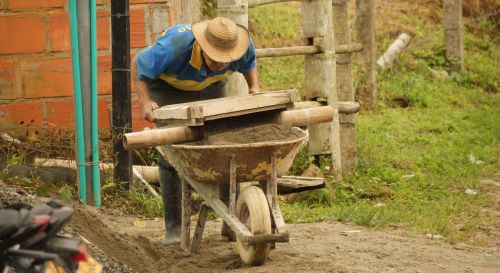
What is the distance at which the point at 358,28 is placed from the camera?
37.0ft

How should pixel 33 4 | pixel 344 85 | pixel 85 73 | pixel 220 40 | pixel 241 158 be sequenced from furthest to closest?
pixel 344 85, pixel 33 4, pixel 85 73, pixel 220 40, pixel 241 158

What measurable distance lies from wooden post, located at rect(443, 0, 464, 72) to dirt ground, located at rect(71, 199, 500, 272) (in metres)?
6.04

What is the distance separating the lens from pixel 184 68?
22.0 ft

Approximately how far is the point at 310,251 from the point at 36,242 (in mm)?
2967

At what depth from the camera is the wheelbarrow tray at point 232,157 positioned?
5945mm

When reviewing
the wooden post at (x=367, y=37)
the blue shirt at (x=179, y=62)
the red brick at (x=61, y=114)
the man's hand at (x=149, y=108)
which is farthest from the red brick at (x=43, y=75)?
the wooden post at (x=367, y=37)

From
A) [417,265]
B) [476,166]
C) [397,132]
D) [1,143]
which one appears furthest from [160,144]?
[397,132]

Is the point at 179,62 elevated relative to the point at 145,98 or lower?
elevated

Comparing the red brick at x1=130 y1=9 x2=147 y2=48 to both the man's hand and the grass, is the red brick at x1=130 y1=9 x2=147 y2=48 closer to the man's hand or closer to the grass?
the grass

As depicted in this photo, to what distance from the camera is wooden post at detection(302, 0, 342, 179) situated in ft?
29.2

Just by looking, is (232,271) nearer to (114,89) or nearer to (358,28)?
(114,89)

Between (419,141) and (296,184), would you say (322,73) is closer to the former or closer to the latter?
(296,184)

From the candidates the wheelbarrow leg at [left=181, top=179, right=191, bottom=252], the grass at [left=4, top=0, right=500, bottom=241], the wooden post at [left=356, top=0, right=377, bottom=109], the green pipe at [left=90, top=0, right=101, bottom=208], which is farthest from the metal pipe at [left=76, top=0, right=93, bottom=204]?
the wooden post at [left=356, top=0, right=377, bottom=109]

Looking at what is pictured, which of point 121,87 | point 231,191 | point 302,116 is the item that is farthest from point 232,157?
point 121,87
